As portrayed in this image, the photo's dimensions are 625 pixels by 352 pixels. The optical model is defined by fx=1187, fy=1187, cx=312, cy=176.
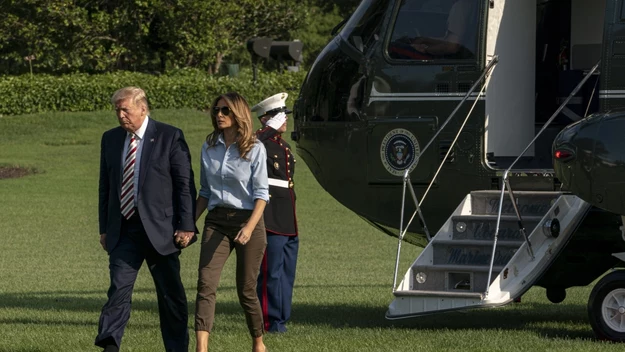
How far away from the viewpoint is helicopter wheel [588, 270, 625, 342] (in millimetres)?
8750

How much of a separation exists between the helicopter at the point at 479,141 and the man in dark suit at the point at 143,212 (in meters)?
1.87

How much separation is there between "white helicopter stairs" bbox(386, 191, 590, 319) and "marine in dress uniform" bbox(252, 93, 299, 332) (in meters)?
1.08

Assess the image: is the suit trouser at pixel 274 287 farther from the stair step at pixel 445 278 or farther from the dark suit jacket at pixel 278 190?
the stair step at pixel 445 278

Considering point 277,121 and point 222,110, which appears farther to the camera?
point 277,121

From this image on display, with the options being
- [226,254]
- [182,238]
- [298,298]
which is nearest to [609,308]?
[226,254]

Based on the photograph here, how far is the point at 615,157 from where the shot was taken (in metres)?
8.42

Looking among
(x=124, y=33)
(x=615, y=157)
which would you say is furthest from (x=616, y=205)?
(x=124, y=33)

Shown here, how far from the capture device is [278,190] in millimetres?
9859

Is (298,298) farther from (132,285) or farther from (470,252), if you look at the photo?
(132,285)

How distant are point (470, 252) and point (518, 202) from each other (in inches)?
24.1

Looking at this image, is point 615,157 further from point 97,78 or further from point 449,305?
point 97,78

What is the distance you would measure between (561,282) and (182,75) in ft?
102

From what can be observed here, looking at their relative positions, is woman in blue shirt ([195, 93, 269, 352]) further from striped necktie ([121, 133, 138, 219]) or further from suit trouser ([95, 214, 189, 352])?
striped necktie ([121, 133, 138, 219])

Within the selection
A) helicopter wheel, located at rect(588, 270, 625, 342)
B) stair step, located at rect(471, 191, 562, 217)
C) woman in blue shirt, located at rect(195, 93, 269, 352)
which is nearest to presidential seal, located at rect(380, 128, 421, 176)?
stair step, located at rect(471, 191, 562, 217)
